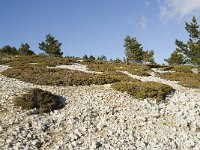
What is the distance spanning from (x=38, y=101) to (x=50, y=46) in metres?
57.7

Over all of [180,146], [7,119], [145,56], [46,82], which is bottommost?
[180,146]

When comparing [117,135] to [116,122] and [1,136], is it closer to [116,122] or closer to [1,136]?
[116,122]

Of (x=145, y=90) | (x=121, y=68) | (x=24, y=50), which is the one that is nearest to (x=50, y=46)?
(x=24, y=50)

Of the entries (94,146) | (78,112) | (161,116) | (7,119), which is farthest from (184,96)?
(7,119)

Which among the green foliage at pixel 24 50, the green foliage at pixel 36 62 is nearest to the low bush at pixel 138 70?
the green foliage at pixel 36 62

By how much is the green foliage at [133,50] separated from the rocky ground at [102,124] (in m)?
37.9

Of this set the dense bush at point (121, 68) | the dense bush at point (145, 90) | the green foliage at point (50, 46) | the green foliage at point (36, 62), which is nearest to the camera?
the dense bush at point (145, 90)

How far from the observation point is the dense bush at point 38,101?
731 inches

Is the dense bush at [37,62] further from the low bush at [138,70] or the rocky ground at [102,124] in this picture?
the rocky ground at [102,124]

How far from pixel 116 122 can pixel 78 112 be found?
2.66 metres

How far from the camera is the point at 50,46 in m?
75.5

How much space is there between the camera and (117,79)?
3011cm

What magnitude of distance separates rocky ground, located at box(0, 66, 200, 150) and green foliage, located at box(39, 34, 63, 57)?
52.9m

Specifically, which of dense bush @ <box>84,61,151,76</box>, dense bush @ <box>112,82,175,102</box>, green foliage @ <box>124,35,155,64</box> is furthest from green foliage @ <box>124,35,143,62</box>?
dense bush @ <box>112,82,175,102</box>
